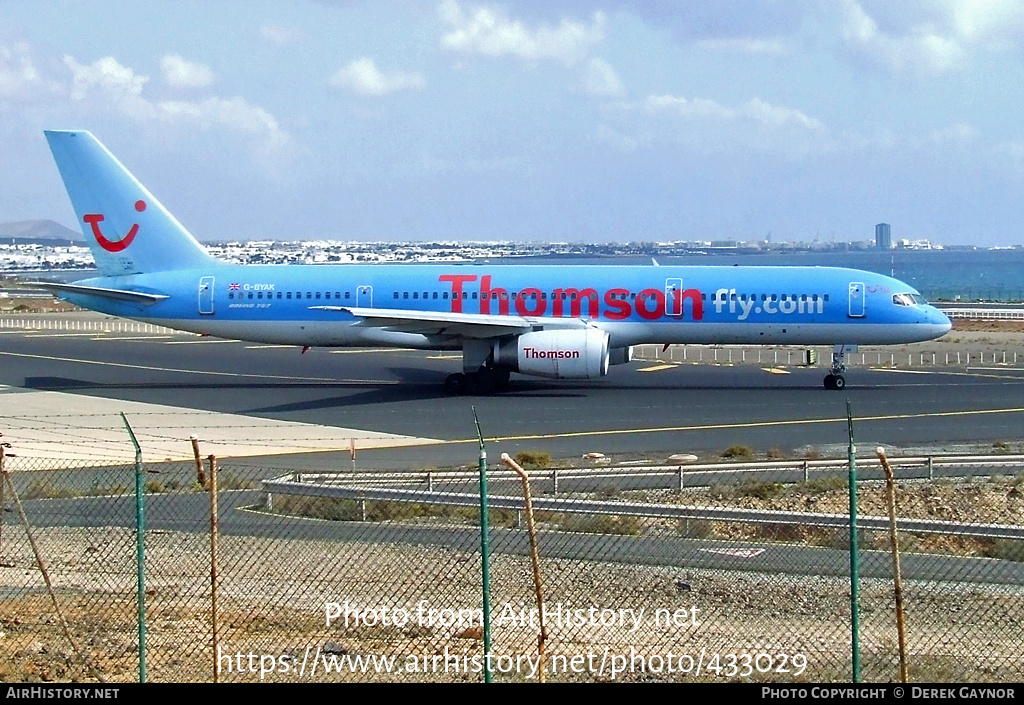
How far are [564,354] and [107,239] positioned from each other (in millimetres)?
15826

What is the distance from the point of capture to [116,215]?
39.9 metres

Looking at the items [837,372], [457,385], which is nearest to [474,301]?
[457,385]

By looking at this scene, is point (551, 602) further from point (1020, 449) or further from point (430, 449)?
point (1020, 449)

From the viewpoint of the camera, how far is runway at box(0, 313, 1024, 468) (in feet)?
91.5

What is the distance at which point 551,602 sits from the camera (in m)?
14.1

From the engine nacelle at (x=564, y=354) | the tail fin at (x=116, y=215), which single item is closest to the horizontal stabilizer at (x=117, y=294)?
the tail fin at (x=116, y=215)

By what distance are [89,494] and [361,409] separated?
45.3 feet

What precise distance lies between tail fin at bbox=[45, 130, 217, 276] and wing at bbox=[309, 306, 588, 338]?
6656 mm

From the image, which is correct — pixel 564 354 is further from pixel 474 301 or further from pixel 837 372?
pixel 837 372

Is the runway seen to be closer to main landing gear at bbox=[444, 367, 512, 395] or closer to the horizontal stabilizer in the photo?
main landing gear at bbox=[444, 367, 512, 395]

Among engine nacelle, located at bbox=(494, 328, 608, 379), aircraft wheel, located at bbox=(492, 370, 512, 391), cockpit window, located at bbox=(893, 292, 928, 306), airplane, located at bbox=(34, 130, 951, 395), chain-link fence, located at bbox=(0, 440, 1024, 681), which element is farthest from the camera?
aircraft wheel, located at bbox=(492, 370, 512, 391)

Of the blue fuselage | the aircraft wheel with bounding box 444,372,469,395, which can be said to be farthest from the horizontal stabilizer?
the aircraft wheel with bounding box 444,372,469,395

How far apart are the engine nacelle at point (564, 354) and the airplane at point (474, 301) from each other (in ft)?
0.13

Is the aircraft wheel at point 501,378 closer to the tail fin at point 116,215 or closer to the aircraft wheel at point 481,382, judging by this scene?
the aircraft wheel at point 481,382
